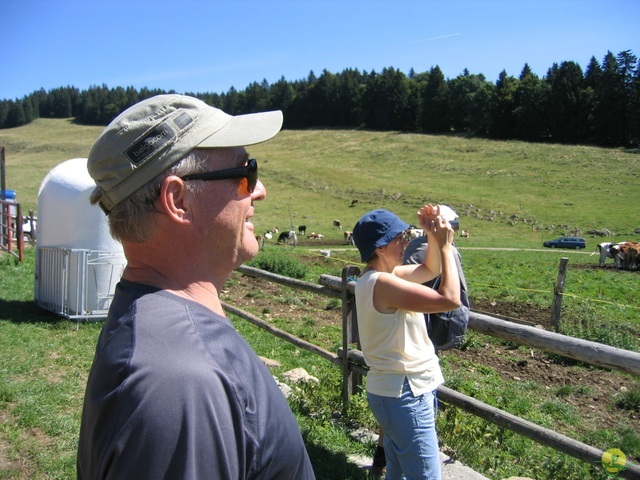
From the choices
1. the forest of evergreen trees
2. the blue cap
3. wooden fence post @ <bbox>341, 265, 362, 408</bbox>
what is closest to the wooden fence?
wooden fence post @ <bbox>341, 265, 362, 408</bbox>

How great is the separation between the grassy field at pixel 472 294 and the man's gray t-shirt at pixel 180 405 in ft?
10.3

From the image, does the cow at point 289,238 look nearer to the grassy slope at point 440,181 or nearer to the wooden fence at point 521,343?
the grassy slope at point 440,181

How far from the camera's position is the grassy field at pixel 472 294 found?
14.9 feet

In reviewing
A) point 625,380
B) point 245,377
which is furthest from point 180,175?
point 625,380

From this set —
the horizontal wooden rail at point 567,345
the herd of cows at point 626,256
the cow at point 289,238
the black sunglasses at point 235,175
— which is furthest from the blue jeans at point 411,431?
the cow at point 289,238

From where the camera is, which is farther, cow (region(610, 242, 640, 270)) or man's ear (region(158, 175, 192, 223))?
cow (region(610, 242, 640, 270))

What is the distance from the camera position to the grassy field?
4530mm

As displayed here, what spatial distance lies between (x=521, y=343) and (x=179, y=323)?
3581mm

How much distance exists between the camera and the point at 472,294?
13.7 m

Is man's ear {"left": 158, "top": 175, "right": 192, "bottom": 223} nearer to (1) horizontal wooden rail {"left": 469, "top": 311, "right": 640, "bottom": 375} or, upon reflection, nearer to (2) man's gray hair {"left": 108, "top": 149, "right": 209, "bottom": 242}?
(2) man's gray hair {"left": 108, "top": 149, "right": 209, "bottom": 242}

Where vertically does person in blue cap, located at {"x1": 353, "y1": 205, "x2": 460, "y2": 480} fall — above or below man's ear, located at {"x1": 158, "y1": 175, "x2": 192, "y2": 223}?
below

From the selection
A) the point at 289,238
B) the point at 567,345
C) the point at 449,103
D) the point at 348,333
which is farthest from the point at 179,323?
the point at 449,103

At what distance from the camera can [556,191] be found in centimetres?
5509

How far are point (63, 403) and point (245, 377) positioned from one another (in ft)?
16.8
